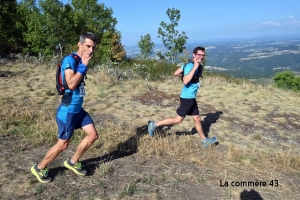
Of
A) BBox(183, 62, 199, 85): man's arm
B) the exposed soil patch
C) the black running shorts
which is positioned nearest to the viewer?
BBox(183, 62, 199, 85): man's arm

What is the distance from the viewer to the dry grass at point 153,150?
→ 3.53 meters

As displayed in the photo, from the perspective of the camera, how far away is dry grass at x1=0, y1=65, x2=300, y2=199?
353cm

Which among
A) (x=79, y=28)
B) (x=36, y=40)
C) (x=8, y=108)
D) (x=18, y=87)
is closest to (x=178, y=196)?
(x=8, y=108)

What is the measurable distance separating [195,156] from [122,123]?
7.43 feet

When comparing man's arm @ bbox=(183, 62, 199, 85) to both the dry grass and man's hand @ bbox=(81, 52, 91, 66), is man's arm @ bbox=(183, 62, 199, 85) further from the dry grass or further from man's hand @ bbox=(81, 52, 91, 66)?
man's hand @ bbox=(81, 52, 91, 66)

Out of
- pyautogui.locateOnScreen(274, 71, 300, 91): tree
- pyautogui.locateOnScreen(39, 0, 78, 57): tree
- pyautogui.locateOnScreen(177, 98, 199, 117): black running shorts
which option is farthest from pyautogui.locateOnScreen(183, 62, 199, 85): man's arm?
pyautogui.locateOnScreen(274, 71, 300, 91): tree

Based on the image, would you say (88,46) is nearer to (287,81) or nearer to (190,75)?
(190,75)

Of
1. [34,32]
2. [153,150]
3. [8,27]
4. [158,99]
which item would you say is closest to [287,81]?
[34,32]

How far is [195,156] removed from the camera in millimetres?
4633

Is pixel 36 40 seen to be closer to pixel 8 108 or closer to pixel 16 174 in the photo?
pixel 8 108

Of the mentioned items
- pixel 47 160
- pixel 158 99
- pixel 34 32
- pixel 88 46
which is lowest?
pixel 158 99

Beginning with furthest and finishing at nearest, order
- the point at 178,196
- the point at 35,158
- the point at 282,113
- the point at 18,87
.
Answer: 1. the point at 18,87
2. the point at 282,113
3. the point at 35,158
4. the point at 178,196

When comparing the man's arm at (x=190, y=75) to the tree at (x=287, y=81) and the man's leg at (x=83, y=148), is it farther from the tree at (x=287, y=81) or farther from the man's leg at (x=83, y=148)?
the tree at (x=287, y=81)

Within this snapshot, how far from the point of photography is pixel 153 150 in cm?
473
